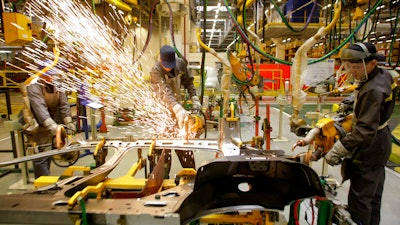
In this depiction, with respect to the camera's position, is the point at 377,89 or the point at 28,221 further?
the point at 377,89

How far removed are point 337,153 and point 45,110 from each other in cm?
335

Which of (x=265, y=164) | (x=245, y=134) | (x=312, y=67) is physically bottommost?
(x=245, y=134)

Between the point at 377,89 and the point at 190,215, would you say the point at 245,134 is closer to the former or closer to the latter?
the point at 377,89

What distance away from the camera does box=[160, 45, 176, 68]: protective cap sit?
346cm

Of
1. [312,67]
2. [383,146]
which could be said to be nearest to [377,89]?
[383,146]

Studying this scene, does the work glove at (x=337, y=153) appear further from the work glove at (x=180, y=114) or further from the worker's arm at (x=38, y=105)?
the worker's arm at (x=38, y=105)

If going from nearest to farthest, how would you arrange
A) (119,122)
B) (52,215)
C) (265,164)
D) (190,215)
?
(52,215) < (190,215) < (265,164) < (119,122)

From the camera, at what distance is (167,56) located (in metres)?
3.47

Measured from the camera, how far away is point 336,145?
2.23m

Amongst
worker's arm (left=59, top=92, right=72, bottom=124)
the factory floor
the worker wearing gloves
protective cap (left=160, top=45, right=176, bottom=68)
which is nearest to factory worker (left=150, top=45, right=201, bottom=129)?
protective cap (left=160, top=45, right=176, bottom=68)

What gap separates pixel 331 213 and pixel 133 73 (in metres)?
5.76

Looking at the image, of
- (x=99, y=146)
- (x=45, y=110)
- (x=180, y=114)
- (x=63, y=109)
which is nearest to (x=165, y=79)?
(x=180, y=114)

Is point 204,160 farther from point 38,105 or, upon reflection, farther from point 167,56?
point 38,105

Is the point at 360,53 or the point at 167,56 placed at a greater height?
the point at 167,56
